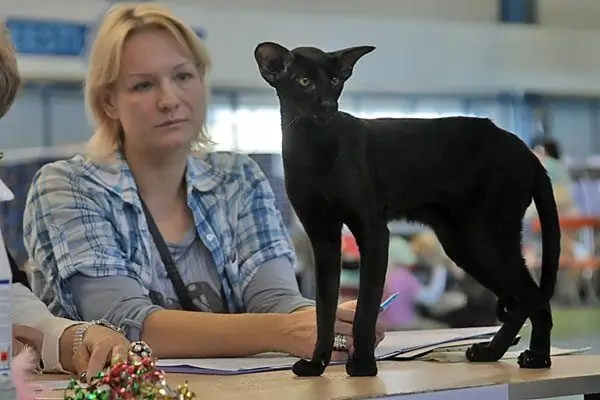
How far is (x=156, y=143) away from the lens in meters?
1.38

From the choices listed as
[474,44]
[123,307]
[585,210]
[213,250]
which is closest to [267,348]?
[123,307]

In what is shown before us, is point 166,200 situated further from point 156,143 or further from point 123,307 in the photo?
point 123,307

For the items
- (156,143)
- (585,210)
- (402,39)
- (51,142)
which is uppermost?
(156,143)

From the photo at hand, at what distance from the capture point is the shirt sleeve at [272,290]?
4.56 ft

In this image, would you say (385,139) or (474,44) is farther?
(474,44)

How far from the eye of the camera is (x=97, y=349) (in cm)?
93

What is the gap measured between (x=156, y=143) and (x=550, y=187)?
0.61 m

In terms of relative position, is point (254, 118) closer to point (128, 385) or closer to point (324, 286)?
point (324, 286)

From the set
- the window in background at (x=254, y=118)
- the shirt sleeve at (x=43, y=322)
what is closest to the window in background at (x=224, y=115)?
the window in background at (x=254, y=118)

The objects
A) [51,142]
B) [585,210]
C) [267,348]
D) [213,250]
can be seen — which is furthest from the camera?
[585,210]

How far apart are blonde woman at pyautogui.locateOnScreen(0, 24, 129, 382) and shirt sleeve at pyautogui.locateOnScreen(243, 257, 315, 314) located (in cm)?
35

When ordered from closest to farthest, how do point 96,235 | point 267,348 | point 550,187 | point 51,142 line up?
point 550,187 → point 267,348 → point 96,235 → point 51,142

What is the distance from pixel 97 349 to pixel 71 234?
0.39m

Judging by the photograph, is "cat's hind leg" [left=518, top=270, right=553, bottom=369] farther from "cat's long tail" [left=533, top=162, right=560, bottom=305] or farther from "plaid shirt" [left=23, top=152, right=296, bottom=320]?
"plaid shirt" [left=23, top=152, right=296, bottom=320]
